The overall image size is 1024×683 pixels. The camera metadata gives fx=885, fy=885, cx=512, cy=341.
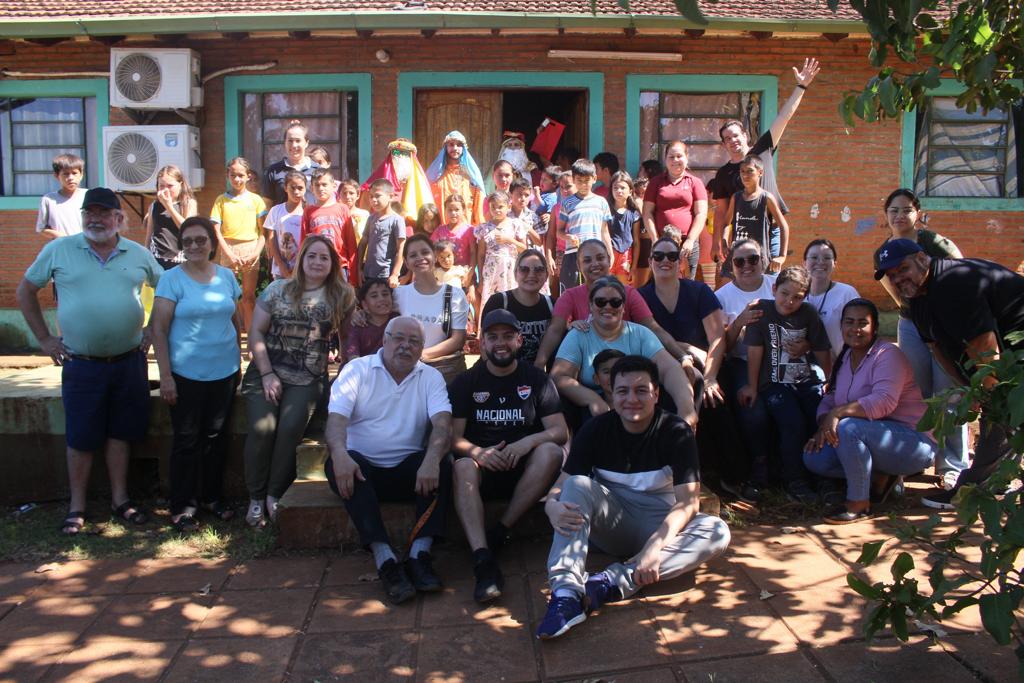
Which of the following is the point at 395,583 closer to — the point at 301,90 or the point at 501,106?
the point at 501,106

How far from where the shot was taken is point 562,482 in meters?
4.38

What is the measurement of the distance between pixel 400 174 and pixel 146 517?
388 cm

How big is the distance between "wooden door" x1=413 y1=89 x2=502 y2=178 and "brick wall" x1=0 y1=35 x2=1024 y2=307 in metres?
0.22

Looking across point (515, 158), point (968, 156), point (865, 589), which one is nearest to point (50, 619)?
point (865, 589)

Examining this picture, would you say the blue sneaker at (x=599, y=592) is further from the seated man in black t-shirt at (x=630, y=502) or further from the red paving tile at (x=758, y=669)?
the red paving tile at (x=758, y=669)

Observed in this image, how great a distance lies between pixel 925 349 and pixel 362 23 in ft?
19.7

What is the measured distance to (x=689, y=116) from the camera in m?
9.68

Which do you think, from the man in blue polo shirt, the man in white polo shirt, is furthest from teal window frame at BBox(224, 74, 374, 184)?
the man in white polo shirt

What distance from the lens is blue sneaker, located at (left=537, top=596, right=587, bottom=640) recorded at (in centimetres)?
368

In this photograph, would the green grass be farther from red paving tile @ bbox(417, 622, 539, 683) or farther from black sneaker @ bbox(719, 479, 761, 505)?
black sneaker @ bbox(719, 479, 761, 505)

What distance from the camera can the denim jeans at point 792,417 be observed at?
17.7 ft

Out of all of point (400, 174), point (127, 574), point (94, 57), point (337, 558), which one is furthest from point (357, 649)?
point (94, 57)

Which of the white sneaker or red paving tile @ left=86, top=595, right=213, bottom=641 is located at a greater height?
the white sneaker

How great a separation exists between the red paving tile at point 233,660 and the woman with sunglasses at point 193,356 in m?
1.56
